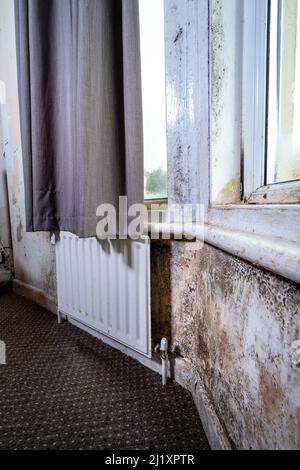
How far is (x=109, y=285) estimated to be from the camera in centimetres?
119

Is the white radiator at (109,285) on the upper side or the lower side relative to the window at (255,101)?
lower

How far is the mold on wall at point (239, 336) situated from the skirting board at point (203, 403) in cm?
2

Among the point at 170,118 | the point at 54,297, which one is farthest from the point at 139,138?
the point at 54,297

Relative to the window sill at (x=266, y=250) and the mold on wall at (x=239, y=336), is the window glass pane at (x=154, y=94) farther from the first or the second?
the window sill at (x=266, y=250)

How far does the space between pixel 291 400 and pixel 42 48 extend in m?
1.53

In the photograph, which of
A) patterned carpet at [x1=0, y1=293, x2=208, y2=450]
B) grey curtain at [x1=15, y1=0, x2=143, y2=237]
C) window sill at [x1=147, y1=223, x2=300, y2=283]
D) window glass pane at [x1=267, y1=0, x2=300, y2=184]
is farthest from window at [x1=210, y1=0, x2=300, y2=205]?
patterned carpet at [x1=0, y1=293, x2=208, y2=450]

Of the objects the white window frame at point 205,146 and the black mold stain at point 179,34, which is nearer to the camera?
the white window frame at point 205,146

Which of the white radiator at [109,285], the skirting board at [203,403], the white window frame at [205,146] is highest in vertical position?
the white window frame at [205,146]

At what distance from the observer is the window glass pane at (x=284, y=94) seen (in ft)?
2.05

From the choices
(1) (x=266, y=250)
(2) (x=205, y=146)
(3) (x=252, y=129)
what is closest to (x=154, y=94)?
(2) (x=205, y=146)

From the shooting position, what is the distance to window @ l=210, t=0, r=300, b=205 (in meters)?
0.64

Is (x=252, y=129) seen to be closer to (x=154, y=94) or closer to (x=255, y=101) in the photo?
(x=255, y=101)

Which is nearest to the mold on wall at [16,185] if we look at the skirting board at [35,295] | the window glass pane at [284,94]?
the skirting board at [35,295]
